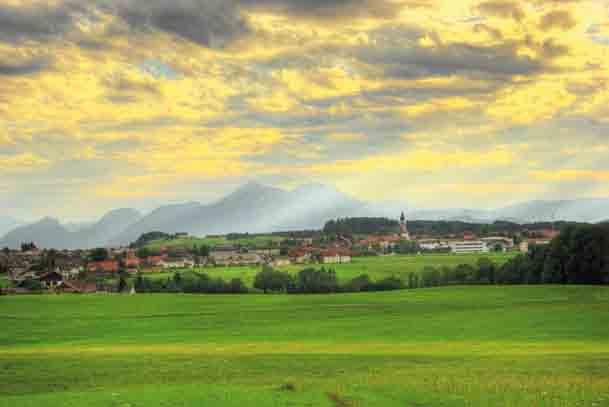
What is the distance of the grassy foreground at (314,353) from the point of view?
23219 mm

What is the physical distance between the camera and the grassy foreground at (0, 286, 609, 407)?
23219 mm

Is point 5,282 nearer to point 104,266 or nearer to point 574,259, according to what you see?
point 104,266

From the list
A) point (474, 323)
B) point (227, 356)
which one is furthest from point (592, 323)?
point (227, 356)

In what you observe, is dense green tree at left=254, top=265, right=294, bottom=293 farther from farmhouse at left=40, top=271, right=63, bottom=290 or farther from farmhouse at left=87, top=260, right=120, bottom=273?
farmhouse at left=87, top=260, right=120, bottom=273

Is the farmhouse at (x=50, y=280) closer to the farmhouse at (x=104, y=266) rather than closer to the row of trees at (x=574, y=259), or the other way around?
the farmhouse at (x=104, y=266)

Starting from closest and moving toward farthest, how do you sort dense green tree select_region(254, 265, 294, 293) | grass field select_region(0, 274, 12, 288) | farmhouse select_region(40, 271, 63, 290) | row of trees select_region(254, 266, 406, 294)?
row of trees select_region(254, 266, 406, 294) < farmhouse select_region(40, 271, 63, 290) < grass field select_region(0, 274, 12, 288) < dense green tree select_region(254, 265, 294, 293)

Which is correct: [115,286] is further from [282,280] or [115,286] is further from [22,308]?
[22,308]

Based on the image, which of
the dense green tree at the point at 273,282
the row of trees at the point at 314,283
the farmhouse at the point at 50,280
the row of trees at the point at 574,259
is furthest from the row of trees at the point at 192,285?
the row of trees at the point at 574,259

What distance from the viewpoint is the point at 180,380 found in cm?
2741

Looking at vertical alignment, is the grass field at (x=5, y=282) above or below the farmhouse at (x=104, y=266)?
below

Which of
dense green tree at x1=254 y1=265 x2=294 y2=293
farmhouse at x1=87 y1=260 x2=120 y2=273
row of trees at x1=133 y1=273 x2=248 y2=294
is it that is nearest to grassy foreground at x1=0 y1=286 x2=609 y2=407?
row of trees at x1=133 y1=273 x2=248 y2=294

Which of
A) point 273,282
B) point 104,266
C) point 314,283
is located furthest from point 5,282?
point 314,283

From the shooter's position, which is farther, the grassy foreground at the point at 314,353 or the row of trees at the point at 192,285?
the row of trees at the point at 192,285

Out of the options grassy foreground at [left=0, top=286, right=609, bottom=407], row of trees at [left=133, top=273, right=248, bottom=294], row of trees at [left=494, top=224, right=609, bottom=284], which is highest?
row of trees at [left=494, top=224, right=609, bottom=284]
